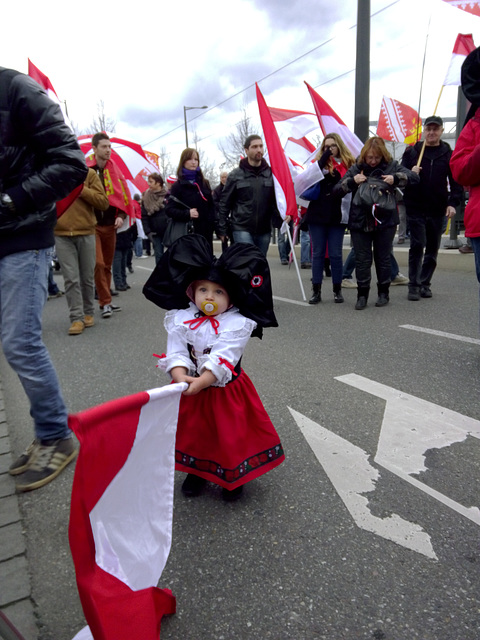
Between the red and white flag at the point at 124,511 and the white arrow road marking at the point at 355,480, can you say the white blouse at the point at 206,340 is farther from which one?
the white arrow road marking at the point at 355,480

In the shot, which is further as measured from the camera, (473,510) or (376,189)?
(376,189)

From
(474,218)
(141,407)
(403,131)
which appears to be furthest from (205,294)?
(403,131)

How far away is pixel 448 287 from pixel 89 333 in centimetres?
475

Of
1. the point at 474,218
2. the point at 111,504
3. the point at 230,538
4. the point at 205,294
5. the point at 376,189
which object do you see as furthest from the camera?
the point at 376,189

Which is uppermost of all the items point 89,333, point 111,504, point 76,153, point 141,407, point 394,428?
point 76,153

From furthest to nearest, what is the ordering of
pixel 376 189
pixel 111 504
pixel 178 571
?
1. pixel 376 189
2. pixel 178 571
3. pixel 111 504

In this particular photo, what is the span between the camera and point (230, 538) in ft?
6.50

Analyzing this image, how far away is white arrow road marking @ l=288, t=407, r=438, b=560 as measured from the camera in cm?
192

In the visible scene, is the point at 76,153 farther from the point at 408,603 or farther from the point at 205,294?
the point at 408,603

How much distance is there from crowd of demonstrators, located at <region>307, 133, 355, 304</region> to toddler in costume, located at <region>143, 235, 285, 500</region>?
4101 mm

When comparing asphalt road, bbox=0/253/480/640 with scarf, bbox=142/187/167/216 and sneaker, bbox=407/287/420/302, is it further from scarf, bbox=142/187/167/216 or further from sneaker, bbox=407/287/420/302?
scarf, bbox=142/187/167/216

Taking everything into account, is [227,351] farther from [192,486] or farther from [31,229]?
[31,229]

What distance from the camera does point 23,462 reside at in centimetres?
255

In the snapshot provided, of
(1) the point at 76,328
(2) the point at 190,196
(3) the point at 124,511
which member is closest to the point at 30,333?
(3) the point at 124,511
